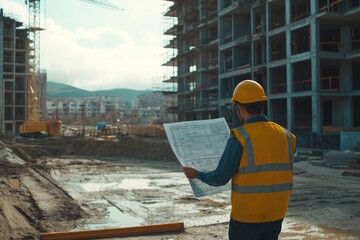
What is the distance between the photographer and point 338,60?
2709cm

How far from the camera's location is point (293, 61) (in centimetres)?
2745

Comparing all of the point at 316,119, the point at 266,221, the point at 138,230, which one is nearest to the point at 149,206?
the point at 138,230

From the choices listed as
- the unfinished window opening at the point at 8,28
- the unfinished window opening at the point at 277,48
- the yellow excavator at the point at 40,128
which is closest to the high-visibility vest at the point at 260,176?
the unfinished window opening at the point at 277,48

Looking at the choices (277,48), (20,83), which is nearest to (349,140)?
(277,48)

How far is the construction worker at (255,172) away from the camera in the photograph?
2.63 meters

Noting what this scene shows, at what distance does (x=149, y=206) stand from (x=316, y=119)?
1828cm

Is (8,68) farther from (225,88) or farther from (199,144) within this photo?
(199,144)

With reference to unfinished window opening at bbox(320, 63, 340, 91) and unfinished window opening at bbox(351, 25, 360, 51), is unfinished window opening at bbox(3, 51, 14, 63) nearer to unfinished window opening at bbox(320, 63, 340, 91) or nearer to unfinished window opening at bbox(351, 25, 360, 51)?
unfinished window opening at bbox(320, 63, 340, 91)

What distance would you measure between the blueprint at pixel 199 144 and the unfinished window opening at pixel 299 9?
1087 inches

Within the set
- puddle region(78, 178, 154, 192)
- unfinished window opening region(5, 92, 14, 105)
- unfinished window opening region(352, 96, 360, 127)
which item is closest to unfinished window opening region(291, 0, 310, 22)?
unfinished window opening region(352, 96, 360, 127)

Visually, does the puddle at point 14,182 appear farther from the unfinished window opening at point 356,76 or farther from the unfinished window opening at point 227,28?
the unfinished window opening at point 227,28

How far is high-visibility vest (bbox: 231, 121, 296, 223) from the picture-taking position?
8.64 ft

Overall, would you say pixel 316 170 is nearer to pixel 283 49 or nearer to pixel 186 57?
pixel 283 49

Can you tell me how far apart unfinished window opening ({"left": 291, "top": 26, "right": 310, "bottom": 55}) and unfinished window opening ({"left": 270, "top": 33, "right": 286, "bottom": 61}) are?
1.46 meters
